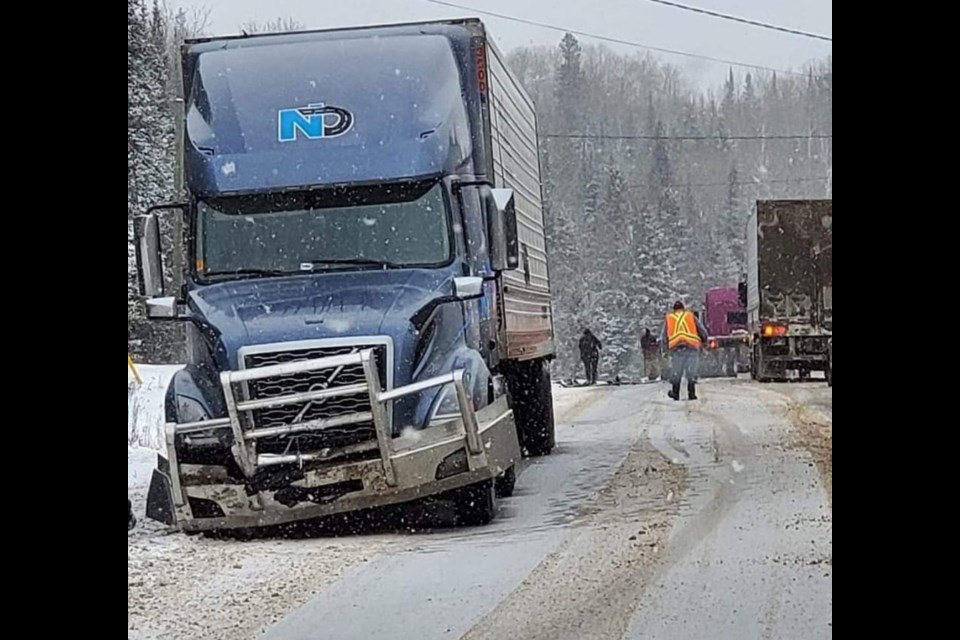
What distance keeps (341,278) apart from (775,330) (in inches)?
60.2

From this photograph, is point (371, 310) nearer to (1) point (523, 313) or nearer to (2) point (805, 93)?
(1) point (523, 313)

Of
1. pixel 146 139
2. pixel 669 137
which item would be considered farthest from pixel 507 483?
pixel 146 139

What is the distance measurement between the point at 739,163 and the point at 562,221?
25.4 inches

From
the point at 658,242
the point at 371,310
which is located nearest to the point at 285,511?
the point at 371,310

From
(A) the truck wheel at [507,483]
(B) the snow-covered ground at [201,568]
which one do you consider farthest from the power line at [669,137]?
(B) the snow-covered ground at [201,568]

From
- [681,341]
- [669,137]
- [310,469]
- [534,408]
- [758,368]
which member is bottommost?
[310,469]

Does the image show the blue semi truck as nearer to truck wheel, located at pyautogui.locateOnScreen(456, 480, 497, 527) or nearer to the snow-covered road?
truck wheel, located at pyautogui.locateOnScreen(456, 480, 497, 527)

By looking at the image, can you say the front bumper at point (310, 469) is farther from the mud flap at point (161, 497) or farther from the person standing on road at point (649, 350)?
the person standing on road at point (649, 350)

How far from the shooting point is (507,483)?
16.6 ft

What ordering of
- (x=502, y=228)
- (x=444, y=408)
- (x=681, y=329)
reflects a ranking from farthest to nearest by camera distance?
(x=502, y=228), (x=444, y=408), (x=681, y=329)

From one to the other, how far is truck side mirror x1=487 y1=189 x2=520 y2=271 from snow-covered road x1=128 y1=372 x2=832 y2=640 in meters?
0.60

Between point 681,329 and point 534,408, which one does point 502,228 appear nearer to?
point 534,408

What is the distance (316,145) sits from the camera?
4867 mm

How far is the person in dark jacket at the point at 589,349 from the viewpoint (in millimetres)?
4680
